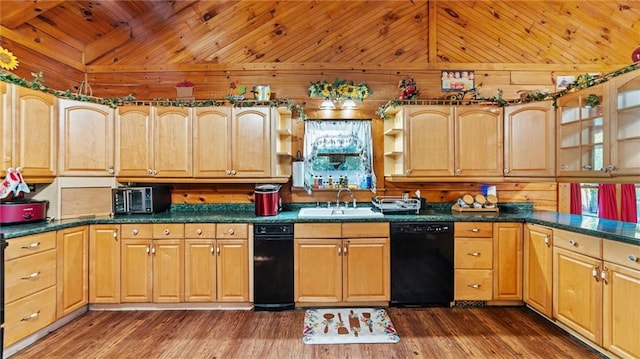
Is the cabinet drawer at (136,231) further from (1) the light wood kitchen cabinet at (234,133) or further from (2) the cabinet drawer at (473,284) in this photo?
(2) the cabinet drawer at (473,284)

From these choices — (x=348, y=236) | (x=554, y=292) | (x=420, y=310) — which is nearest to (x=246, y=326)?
(x=348, y=236)

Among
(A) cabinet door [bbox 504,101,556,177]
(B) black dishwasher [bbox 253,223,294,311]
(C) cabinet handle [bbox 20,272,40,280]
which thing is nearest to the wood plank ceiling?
(A) cabinet door [bbox 504,101,556,177]

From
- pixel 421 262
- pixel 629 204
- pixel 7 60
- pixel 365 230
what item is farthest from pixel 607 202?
pixel 7 60

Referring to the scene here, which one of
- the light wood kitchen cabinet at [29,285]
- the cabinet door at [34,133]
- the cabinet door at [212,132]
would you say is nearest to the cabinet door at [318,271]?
the cabinet door at [212,132]

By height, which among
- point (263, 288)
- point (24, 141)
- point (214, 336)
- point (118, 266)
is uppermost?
point (24, 141)

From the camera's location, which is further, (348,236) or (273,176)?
(273,176)

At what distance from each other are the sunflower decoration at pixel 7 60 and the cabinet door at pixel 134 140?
86 centimetres

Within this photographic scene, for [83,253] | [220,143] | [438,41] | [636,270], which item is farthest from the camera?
[438,41]

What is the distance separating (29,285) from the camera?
2.32m

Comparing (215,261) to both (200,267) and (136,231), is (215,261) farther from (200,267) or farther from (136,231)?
(136,231)

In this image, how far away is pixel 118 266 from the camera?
9.30 feet

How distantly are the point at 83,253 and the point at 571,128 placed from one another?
478 centimetres

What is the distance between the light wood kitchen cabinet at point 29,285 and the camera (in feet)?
7.14

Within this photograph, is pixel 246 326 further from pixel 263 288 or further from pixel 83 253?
pixel 83 253
